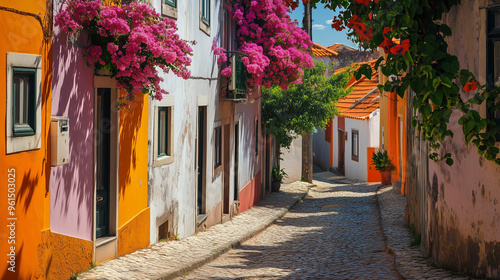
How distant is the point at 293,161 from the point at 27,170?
21.0m

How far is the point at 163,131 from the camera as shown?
1078 cm

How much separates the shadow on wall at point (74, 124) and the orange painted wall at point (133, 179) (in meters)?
0.86

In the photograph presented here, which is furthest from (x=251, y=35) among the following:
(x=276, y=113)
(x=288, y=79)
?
(x=276, y=113)

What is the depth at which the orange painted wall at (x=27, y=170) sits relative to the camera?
5.72m

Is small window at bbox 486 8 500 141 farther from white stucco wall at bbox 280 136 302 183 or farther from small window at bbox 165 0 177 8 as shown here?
white stucco wall at bbox 280 136 302 183

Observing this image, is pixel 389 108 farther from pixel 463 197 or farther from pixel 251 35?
pixel 463 197

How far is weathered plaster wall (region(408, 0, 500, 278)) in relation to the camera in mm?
7152

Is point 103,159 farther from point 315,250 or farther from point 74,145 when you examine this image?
point 315,250

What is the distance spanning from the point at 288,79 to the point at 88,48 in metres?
11.1

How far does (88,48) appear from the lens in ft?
24.5

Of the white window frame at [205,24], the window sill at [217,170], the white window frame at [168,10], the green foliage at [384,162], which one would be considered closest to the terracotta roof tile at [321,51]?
the green foliage at [384,162]

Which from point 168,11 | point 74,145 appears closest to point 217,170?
point 168,11

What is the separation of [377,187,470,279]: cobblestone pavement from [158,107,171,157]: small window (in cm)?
406

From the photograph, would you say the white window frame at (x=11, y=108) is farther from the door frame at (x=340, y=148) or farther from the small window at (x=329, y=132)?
the small window at (x=329, y=132)
